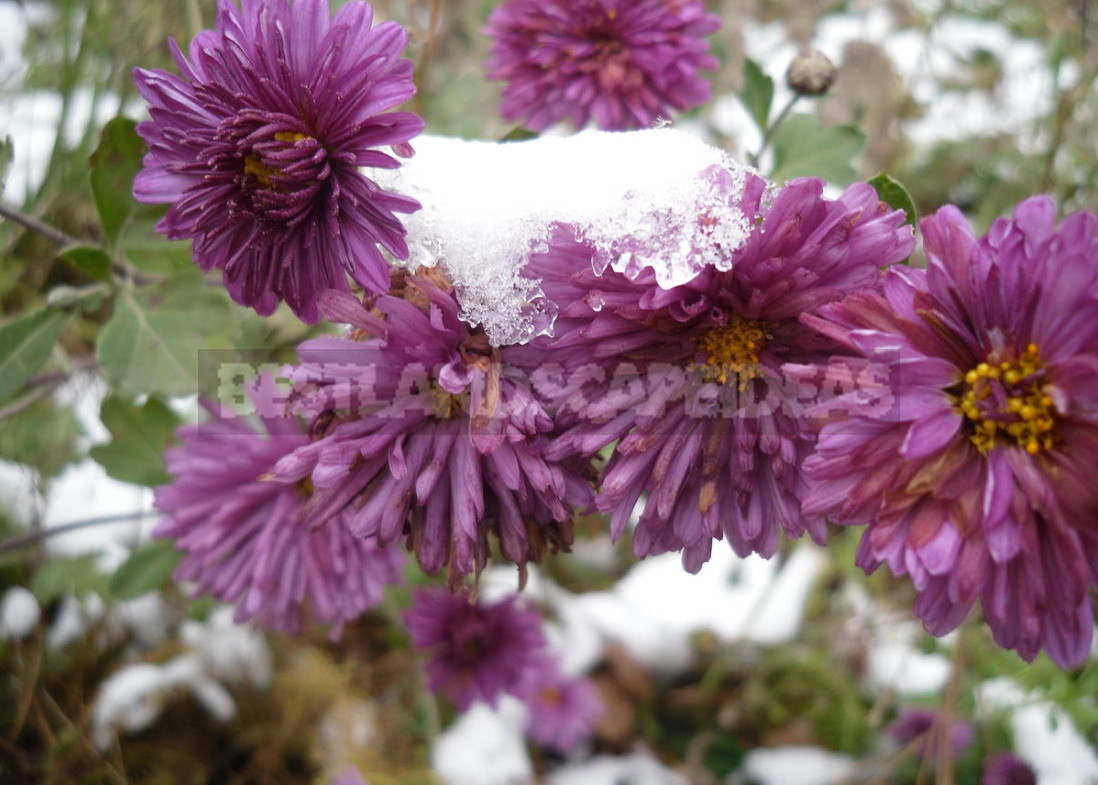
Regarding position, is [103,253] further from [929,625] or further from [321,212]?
[929,625]

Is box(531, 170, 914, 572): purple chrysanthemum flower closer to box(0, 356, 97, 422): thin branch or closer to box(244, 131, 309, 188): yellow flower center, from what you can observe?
box(244, 131, 309, 188): yellow flower center

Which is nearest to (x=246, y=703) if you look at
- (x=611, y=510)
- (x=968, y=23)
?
(x=611, y=510)

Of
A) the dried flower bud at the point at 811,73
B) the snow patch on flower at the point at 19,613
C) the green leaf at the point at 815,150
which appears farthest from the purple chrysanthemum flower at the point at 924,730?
the snow patch on flower at the point at 19,613

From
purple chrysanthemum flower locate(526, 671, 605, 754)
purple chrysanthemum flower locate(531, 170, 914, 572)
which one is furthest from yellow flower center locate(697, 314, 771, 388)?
purple chrysanthemum flower locate(526, 671, 605, 754)

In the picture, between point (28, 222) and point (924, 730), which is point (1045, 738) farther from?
point (28, 222)

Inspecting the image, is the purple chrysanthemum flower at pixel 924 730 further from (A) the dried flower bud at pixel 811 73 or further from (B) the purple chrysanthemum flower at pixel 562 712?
(A) the dried flower bud at pixel 811 73
